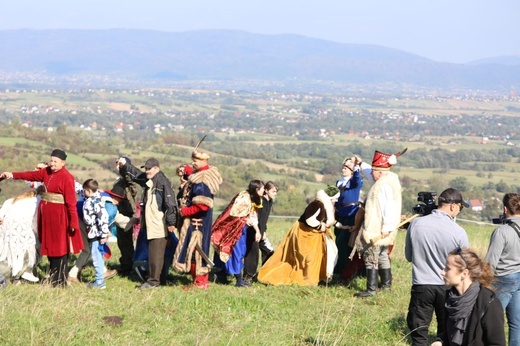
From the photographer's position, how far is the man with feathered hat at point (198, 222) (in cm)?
855

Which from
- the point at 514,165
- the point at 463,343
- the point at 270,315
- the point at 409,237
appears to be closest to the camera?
the point at 463,343

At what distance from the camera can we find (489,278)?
178 inches

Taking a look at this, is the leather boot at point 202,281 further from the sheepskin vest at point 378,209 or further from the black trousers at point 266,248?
the sheepskin vest at point 378,209

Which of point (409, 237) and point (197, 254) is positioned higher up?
point (409, 237)

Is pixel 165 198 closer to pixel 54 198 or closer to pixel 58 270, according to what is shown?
pixel 54 198

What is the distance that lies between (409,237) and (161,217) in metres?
3.53

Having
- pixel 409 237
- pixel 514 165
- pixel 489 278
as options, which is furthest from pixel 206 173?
pixel 514 165

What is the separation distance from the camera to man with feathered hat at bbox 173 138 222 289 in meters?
8.55

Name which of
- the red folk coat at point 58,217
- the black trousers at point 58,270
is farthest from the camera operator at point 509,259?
the black trousers at point 58,270

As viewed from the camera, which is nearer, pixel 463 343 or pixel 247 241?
pixel 463 343

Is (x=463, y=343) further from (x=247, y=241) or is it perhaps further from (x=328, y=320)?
(x=247, y=241)

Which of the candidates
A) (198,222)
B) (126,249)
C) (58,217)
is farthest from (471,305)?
(126,249)

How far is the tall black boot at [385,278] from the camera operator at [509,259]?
233 centimetres

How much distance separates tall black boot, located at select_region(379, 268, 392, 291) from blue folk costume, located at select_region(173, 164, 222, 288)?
6.76ft
